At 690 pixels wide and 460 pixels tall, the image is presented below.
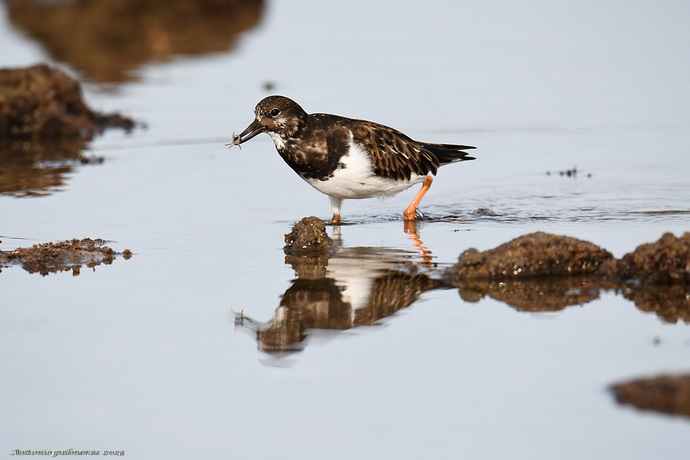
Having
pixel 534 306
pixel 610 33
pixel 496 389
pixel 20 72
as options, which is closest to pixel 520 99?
pixel 610 33

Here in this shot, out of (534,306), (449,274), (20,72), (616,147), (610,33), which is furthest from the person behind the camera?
(610,33)

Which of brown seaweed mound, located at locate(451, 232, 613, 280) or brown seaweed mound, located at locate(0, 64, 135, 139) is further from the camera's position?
brown seaweed mound, located at locate(0, 64, 135, 139)

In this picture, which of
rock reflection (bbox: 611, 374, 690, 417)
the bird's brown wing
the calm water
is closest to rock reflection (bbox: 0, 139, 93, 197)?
the calm water

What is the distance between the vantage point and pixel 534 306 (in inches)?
310

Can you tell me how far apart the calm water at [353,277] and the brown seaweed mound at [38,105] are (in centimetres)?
86

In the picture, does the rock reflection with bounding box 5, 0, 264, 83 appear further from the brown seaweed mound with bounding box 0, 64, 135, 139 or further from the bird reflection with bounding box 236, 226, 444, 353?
the bird reflection with bounding box 236, 226, 444, 353

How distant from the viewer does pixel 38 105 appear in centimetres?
1680

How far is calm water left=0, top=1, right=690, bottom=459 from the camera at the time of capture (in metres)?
6.12

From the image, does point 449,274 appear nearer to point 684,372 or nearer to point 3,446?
point 684,372

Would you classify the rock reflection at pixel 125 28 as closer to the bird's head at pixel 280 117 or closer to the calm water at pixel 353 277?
the calm water at pixel 353 277

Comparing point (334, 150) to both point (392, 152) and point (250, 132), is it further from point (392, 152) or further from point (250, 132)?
point (250, 132)

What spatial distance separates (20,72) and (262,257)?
28.3ft

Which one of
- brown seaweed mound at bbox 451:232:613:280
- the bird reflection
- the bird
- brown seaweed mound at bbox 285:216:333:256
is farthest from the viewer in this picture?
the bird

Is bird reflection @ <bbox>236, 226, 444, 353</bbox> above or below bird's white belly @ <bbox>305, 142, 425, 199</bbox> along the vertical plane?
below
